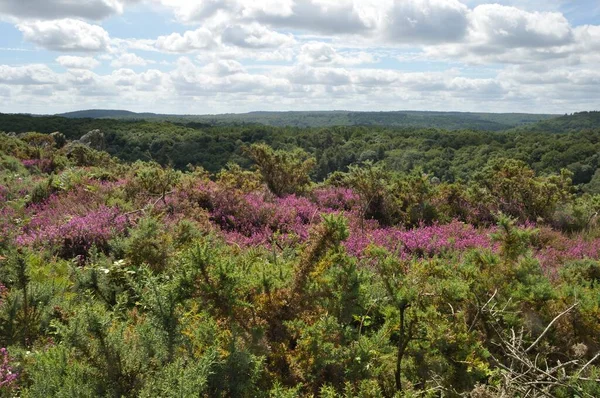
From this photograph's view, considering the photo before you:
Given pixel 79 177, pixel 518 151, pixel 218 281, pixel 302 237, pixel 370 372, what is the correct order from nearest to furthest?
pixel 370 372
pixel 218 281
pixel 302 237
pixel 79 177
pixel 518 151

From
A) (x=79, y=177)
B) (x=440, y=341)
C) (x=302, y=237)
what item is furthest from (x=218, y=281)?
(x=79, y=177)

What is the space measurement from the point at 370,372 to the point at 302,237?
16.4 ft

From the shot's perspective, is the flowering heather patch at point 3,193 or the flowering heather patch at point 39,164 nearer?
the flowering heather patch at point 3,193

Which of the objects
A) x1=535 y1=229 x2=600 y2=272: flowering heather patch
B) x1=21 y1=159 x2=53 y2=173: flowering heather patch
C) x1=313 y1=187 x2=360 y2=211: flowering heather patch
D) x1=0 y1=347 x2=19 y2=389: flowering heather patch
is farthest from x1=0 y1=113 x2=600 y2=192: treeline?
x1=0 y1=347 x2=19 y2=389: flowering heather patch

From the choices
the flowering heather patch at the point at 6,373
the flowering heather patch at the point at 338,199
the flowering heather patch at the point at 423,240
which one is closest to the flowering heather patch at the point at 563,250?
the flowering heather patch at the point at 423,240

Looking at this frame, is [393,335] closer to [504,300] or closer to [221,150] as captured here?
[504,300]

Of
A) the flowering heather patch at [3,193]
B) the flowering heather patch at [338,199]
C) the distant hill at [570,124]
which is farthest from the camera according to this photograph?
the distant hill at [570,124]

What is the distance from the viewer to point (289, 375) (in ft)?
9.25

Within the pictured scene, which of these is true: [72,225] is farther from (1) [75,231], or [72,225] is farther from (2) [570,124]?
(2) [570,124]

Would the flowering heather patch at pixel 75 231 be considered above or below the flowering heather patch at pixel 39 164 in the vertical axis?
below

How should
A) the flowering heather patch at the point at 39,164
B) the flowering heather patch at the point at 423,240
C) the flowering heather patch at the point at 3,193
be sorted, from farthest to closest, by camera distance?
the flowering heather patch at the point at 39,164 → the flowering heather patch at the point at 3,193 → the flowering heather patch at the point at 423,240

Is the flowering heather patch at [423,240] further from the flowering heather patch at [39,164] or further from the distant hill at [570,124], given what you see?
the distant hill at [570,124]

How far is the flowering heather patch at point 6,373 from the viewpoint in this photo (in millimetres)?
2461

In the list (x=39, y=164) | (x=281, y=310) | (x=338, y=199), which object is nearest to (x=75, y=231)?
(x=281, y=310)
